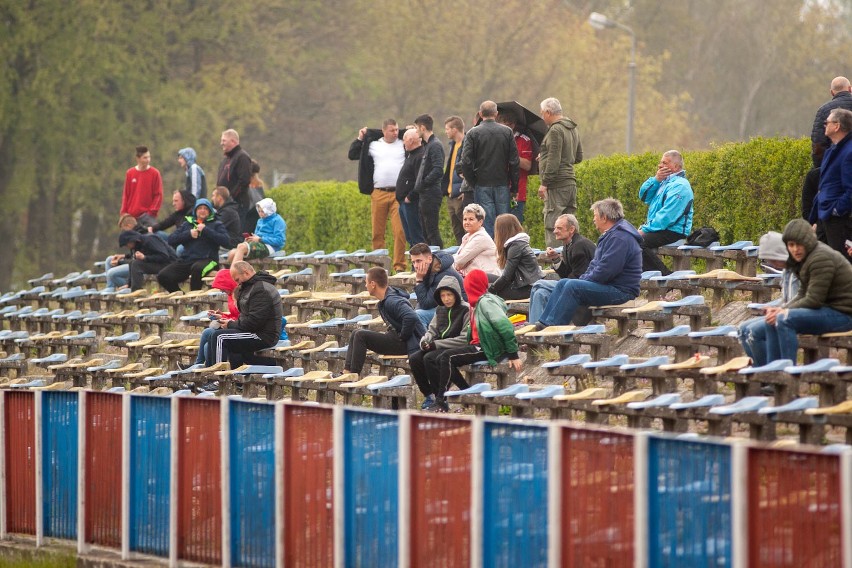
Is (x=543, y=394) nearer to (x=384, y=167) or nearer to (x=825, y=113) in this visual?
(x=825, y=113)

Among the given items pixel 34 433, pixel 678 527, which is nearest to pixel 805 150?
pixel 34 433

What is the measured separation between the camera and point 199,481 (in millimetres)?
10938

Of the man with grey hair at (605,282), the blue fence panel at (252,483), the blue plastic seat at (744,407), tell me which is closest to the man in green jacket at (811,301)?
the blue plastic seat at (744,407)

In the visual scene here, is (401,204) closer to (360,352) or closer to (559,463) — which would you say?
(360,352)

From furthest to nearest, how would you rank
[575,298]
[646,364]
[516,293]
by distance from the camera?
1. [516,293]
2. [575,298]
3. [646,364]

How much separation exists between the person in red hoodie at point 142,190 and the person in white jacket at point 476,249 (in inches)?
360

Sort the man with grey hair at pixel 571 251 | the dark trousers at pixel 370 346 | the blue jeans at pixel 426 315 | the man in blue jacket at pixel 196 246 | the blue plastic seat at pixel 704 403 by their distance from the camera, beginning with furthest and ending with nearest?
1. the man in blue jacket at pixel 196 246
2. the man with grey hair at pixel 571 251
3. the blue jeans at pixel 426 315
4. the dark trousers at pixel 370 346
5. the blue plastic seat at pixel 704 403

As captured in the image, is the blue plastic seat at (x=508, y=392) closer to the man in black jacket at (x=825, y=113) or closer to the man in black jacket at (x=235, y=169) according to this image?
the man in black jacket at (x=825, y=113)

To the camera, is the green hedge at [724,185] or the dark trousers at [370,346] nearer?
the dark trousers at [370,346]

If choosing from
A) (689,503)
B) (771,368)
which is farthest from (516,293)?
(689,503)

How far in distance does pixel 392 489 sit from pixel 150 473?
9.23ft

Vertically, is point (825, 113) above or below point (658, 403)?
above

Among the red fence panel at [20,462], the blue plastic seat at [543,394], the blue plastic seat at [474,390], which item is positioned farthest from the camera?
the red fence panel at [20,462]

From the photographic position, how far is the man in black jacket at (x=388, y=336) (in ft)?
47.6
